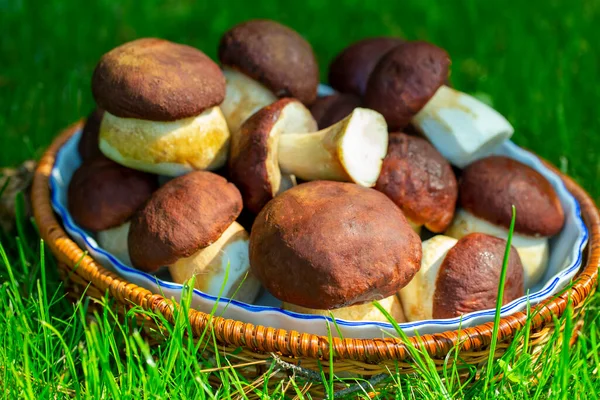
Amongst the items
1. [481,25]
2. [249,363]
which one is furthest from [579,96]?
[249,363]

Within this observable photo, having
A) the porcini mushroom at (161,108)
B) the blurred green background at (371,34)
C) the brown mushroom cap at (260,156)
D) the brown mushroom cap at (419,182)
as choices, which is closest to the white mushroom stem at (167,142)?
the porcini mushroom at (161,108)

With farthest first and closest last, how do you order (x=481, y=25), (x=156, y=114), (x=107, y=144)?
(x=481, y=25) < (x=107, y=144) < (x=156, y=114)

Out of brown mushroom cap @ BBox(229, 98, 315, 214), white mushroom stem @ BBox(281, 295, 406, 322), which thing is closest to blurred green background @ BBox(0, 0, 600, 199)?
white mushroom stem @ BBox(281, 295, 406, 322)

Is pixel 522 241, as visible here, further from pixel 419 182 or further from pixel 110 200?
pixel 110 200

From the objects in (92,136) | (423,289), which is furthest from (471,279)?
(92,136)

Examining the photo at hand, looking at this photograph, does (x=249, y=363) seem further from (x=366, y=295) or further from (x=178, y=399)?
(x=366, y=295)

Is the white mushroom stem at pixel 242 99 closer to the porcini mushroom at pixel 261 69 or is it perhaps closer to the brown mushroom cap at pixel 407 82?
the porcini mushroom at pixel 261 69
